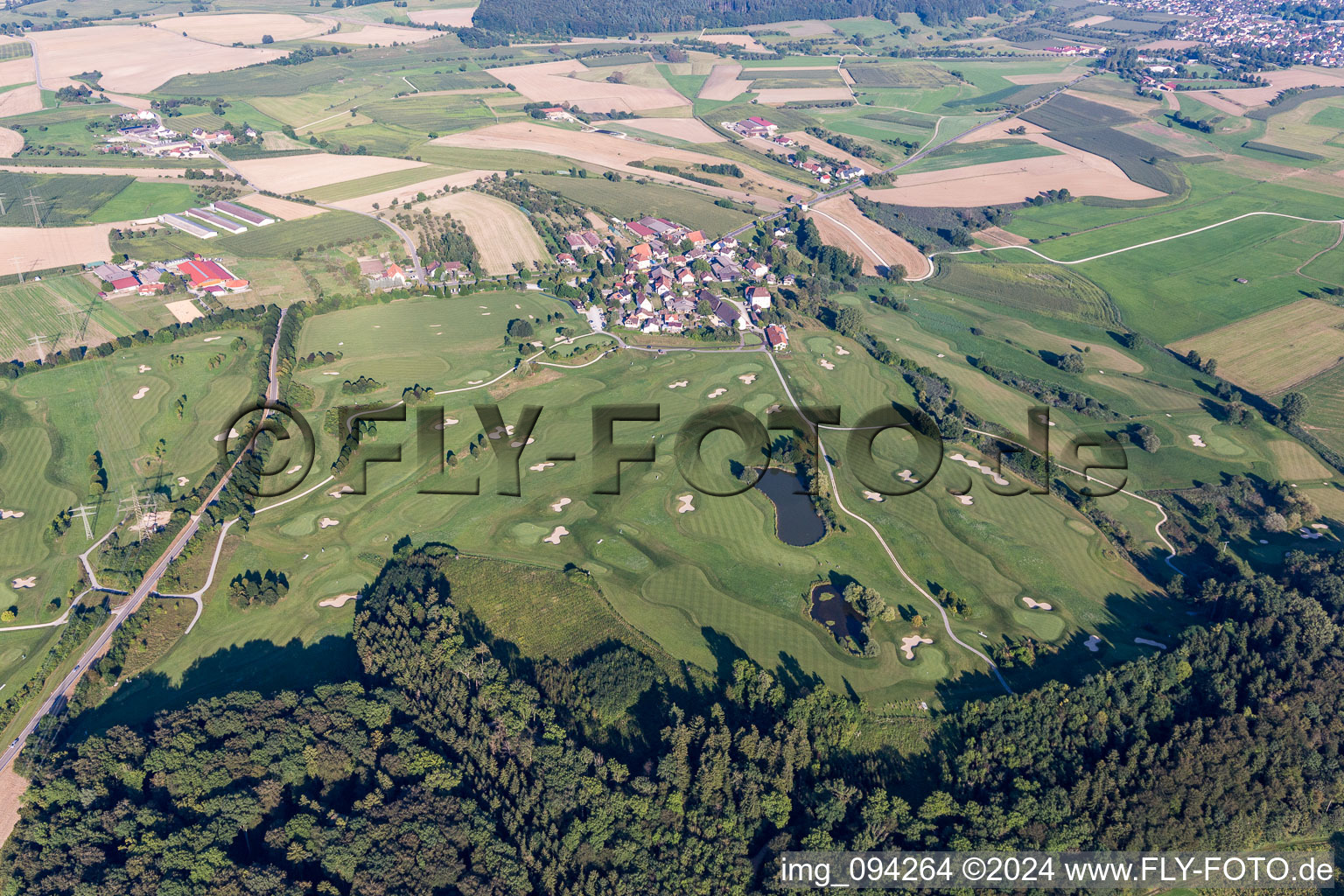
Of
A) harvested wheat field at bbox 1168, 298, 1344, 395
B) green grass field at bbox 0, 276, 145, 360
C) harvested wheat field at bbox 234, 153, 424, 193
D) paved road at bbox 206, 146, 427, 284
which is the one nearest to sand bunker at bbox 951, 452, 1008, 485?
harvested wheat field at bbox 1168, 298, 1344, 395

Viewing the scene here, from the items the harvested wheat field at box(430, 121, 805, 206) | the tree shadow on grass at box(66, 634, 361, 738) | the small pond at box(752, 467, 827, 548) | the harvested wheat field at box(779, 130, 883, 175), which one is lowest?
the tree shadow on grass at box(66, 634, 361, 738)

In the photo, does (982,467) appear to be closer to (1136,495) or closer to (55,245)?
(1136,495)

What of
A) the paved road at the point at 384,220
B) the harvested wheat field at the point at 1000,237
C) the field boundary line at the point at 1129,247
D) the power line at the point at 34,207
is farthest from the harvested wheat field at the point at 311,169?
the harvested wheat field at the point at 1000,237

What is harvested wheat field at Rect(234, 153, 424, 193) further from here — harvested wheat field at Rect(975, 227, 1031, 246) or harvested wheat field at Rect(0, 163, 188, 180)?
harvested wheat field at Rect(975, 227, 1031, 246)

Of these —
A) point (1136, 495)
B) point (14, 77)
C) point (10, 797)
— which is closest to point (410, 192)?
point (10, 797)

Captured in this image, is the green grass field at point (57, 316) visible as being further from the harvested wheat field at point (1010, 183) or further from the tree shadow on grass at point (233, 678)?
the harvested wheat field at point (1010, 183)

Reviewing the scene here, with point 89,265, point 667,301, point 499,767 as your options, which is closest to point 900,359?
point 667,301
